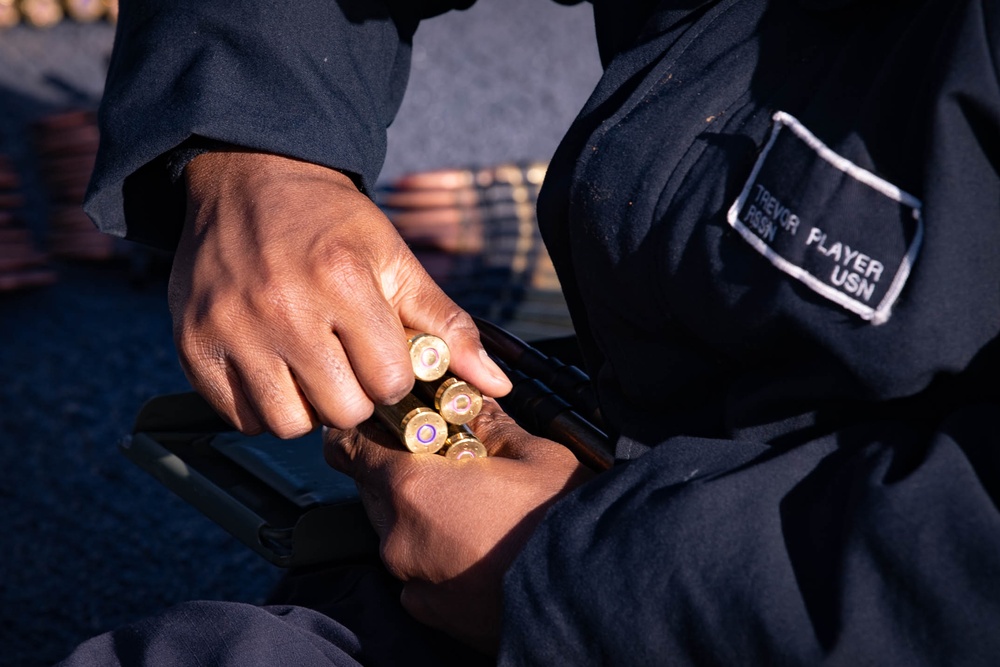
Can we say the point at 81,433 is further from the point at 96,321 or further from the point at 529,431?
the point at 529,431

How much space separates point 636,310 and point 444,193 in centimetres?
218

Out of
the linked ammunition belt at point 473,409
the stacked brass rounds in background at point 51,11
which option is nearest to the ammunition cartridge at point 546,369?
the linked ammunition belt at point 473,409

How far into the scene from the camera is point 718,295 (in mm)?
745

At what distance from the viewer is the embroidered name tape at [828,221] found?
645 millimetres

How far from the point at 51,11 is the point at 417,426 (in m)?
3.53

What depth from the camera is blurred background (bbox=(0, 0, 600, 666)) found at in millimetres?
1787

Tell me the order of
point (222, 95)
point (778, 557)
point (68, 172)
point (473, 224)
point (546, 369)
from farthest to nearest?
point (68, 172), point (473, 224), point (546, 369), point (222, 95), point (778, 557)

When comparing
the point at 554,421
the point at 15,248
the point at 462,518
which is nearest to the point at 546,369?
the point at 554,421

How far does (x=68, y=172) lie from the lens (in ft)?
10.1

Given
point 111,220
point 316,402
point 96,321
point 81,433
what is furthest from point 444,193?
point 316,402

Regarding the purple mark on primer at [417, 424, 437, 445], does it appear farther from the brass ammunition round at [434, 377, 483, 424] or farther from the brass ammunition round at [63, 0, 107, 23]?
the brass ammunition round at [63, 0, 107, 23]

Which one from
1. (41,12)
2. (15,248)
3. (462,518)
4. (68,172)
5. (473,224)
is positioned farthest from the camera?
(41,12)

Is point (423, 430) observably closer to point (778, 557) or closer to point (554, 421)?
point (554, 421)

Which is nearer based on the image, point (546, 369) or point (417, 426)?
point (417, 426)
